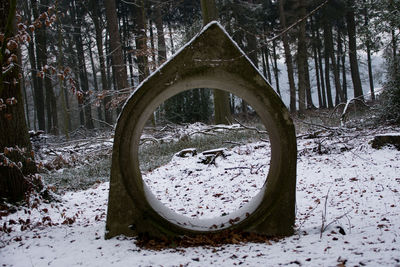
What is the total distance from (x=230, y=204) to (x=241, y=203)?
0.65ft

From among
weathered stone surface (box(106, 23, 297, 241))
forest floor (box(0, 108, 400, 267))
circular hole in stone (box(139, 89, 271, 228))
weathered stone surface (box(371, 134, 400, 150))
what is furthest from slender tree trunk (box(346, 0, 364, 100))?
weathered stone surface (box(106, 23, 297, 241))

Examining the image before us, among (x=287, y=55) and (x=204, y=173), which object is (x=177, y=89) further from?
(x=287, y=55)

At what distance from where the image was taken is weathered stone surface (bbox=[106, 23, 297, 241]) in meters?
3.80

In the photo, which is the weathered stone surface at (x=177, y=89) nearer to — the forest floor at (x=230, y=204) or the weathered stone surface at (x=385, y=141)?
the forest floor at (x=230, y=204)

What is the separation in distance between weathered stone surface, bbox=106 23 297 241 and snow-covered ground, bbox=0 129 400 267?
31 cm

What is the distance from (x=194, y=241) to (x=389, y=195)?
10.7 feet

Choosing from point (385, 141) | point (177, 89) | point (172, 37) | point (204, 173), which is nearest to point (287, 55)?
point (172, 37)

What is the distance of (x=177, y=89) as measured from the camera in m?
4.04

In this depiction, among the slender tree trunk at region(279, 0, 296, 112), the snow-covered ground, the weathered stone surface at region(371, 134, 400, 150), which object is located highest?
the slender tree trunk at region(279, 0, 296, 112)

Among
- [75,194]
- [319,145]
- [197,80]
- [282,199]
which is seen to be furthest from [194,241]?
[319,145]

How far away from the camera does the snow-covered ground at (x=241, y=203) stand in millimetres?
3193

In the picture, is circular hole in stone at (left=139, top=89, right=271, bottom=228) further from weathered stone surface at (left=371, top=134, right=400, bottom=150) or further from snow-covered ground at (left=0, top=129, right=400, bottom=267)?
weathered stone surface at (left=371, top=134, right=400, bottom=150)

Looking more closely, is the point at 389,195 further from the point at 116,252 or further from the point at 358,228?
the point at 116,252

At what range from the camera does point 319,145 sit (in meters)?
7.77
